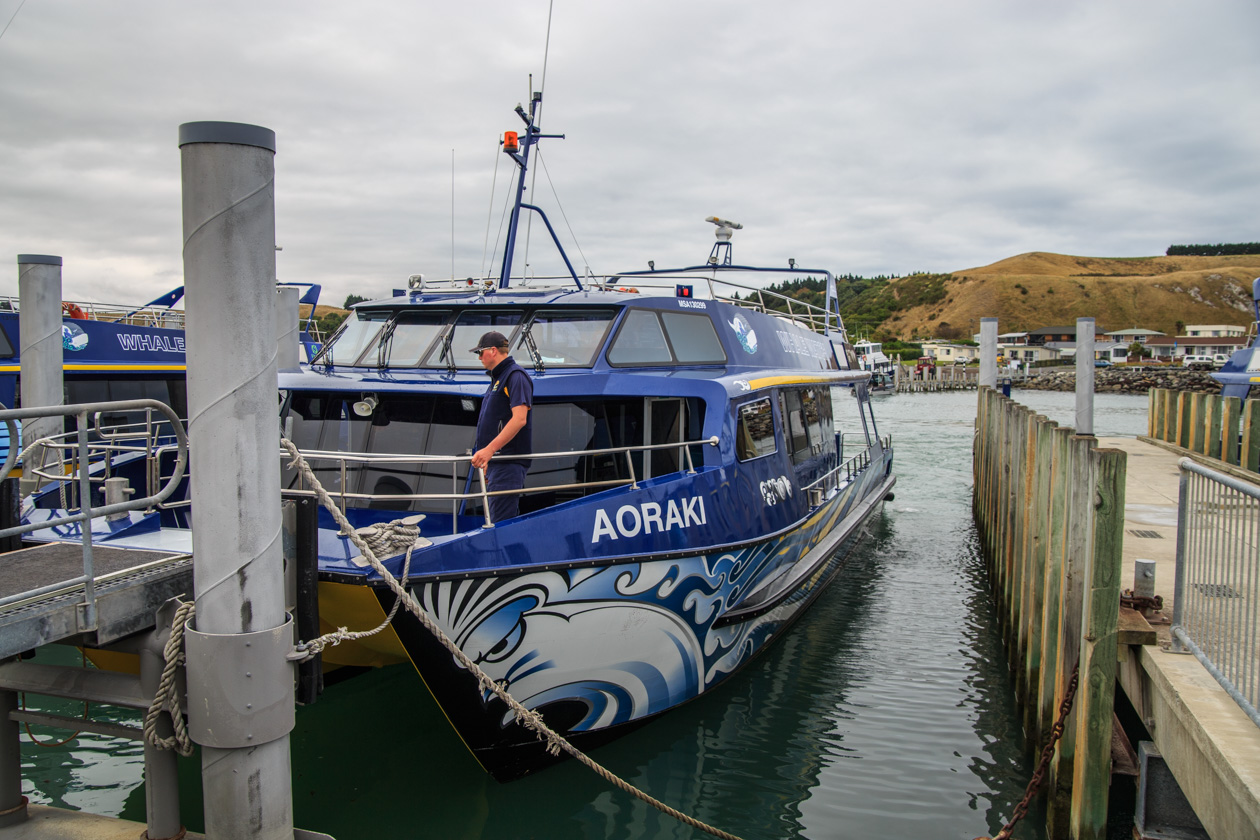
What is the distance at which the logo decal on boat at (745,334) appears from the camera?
8.36 meters

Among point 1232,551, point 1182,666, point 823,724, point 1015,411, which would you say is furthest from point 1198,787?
point 1015,411

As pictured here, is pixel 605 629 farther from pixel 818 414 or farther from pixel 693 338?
pixel 818 414

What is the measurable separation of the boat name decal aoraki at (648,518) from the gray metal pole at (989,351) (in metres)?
13.1

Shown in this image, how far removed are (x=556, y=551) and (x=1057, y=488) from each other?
11.1 ft

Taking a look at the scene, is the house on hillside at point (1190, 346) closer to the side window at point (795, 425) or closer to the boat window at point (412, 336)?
the side window at point (795, 425)

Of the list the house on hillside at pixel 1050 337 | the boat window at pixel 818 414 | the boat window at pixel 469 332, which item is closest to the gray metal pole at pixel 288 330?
the boat window at pixel 469 332

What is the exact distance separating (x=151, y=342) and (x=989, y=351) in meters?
16.3

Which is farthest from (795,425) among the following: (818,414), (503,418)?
(503,418)

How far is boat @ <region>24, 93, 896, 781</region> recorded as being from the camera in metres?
4.71

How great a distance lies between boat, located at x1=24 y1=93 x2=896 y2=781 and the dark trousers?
160 millimetres

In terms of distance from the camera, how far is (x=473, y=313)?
7.45 metres

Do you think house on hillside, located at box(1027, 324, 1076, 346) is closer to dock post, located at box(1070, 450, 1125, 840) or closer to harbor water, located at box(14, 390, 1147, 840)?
harbor water, located at box(14, 390, 1147, 840)

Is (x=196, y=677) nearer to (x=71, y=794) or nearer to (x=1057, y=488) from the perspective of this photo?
(x=71, y=794)

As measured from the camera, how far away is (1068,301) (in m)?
141
